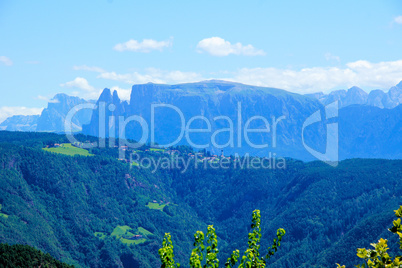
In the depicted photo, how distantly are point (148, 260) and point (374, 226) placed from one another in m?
92.5

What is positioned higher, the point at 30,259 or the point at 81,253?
the point at 30,259

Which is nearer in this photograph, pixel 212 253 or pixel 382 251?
pixel 382 251

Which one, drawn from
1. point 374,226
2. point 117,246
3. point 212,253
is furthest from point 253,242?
point 117,246

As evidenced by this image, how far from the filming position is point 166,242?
1861 centimetres

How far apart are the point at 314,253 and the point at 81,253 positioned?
306 ft

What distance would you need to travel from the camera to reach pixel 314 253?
17800 cm

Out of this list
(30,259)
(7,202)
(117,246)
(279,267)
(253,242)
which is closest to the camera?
(253,242)

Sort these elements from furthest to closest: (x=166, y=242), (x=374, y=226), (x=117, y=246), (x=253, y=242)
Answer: (x=117, y=246) → (x=374, y=226) → (x=253, y=242) → (x=166, y=242)

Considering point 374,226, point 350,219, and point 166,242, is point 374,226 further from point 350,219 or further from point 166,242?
point 166,242

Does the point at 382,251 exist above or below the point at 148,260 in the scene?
Answer: above

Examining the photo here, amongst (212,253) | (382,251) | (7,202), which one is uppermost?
(382,251)

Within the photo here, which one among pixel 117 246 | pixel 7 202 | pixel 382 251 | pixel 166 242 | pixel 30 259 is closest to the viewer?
pixel 382 251

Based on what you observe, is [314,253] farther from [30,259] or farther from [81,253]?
[30,259]

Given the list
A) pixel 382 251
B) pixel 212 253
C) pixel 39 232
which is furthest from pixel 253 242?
pixel 39 232
